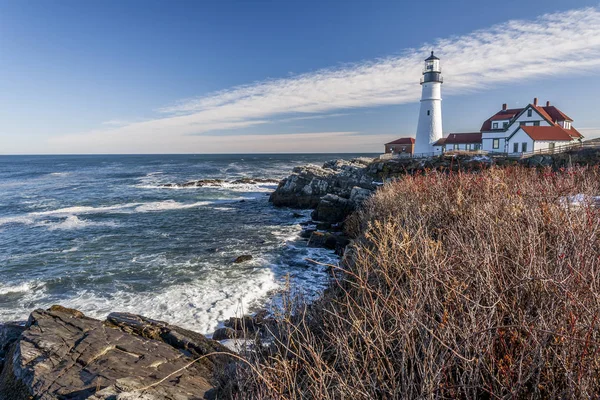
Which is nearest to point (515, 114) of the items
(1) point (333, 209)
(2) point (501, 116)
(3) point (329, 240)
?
(2) point (501, 116)

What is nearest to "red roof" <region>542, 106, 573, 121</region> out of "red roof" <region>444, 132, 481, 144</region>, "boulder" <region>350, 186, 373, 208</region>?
"red roof" <region>444, 132, 481, 144</region>

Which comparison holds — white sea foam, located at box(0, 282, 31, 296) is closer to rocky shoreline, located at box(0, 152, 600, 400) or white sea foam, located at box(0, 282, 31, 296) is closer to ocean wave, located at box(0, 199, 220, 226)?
rocky shoreline, located at box(0, 152, 600, 400)

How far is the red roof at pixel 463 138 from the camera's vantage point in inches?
1813

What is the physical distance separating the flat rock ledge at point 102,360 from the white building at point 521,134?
35.8m

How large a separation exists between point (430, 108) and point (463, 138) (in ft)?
23.3

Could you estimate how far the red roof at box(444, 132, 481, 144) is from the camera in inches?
1813

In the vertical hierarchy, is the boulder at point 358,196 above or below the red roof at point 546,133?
below

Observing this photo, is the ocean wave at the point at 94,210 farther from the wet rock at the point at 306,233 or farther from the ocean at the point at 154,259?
the wet rock at the point at 306,233

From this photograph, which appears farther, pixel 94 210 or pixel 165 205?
pixel 165 205

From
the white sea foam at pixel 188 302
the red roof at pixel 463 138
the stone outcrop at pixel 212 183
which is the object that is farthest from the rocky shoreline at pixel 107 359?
the red roof at pixel 463 138

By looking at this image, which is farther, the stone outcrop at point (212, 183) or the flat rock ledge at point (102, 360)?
the stone outcrop at point (212, 183)

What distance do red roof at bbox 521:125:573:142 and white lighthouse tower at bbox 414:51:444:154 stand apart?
12646mm

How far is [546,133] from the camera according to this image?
33.5 metres

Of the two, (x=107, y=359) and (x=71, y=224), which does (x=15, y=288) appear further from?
(x=71, y=224)
